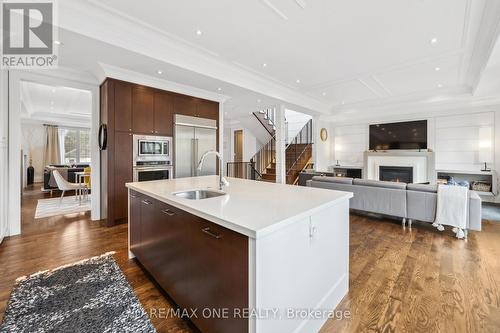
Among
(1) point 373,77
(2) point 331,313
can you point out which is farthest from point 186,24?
(1) point 373,77

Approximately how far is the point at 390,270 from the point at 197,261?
2088mm

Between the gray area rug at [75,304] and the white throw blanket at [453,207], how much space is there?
399cm

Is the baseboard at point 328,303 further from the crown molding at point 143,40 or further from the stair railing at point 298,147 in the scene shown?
the stair railing at point 298,147

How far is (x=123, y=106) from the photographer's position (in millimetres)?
3896

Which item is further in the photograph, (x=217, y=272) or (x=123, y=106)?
(x=123, y=106)

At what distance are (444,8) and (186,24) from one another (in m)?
3.20

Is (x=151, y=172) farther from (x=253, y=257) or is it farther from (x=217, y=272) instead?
(x=253, y=257)

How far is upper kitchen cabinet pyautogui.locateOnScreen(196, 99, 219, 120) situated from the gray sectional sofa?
307 cm

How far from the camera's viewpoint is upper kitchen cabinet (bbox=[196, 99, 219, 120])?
501 cm

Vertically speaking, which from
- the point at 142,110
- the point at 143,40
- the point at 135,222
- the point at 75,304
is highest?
the point at 143,40

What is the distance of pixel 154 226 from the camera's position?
2.05 metres

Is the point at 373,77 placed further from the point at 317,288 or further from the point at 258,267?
the point at 258,267

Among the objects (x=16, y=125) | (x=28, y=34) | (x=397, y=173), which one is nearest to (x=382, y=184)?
(x=397, y=173)

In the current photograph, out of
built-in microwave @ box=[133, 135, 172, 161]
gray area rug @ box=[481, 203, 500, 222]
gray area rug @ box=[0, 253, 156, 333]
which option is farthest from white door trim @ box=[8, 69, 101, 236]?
gray area rug @ box=[481, 203, 500, 222]
